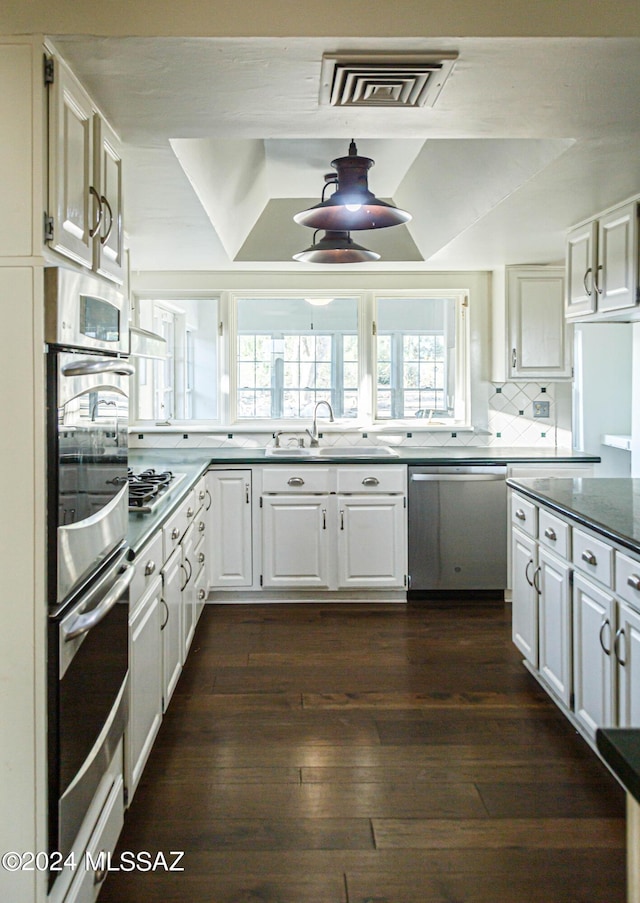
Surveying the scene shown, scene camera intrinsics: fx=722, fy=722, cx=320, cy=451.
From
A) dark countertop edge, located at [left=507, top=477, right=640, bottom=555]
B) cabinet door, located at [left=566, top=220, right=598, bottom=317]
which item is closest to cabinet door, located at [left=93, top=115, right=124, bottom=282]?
dark countertop edge, located at [left=507, top=477, right=640, bottom=555]

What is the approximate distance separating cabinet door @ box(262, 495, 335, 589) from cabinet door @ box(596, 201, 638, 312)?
79.5 inches

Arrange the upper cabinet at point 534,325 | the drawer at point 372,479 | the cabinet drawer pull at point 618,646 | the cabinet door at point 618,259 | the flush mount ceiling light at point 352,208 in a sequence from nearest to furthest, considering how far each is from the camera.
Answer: the cabinet drawer pull at point 618,646, the flush mount ceiling light at point 352,208, the cabinet door at point 618,259, the drawer at point 372,479, the upper cabinet at point 534,325

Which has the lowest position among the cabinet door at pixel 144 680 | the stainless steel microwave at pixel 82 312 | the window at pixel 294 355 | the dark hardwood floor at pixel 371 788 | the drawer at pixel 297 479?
the dark hardwood floor at pixel 371 788

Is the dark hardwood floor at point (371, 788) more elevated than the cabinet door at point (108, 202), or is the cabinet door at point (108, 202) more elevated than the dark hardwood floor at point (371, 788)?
the cabinet door at point (108, 202)

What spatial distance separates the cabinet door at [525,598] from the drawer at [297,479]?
1.41m

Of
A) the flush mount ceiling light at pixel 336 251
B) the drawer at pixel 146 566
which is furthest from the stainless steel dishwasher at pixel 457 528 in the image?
the drawer at pixel 146 566

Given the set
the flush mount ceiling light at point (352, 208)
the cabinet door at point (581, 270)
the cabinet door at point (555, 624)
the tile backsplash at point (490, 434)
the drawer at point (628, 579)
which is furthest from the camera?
the tile backsplash at point (490, 434)

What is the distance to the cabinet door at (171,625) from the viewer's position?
2791 millimetres

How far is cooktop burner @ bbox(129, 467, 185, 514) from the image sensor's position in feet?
9.21

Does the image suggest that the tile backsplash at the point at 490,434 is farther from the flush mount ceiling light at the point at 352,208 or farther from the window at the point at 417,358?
the flush mount ceiling light at the point at 352,208

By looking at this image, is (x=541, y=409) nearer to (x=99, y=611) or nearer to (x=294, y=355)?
(x=294, y=355)

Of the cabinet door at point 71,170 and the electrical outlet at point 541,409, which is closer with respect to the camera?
the cabinet door at point 71,170

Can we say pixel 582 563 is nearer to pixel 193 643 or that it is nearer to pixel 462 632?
pixel 462 632

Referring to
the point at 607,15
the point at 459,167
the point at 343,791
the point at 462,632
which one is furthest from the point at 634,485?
the point at 607,15
